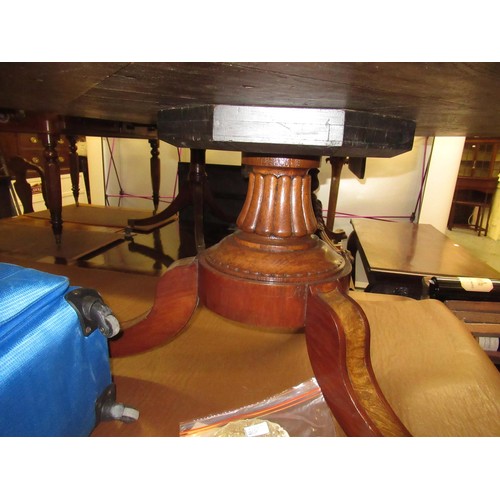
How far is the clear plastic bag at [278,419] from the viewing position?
58cm

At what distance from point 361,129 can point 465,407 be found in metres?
0.59

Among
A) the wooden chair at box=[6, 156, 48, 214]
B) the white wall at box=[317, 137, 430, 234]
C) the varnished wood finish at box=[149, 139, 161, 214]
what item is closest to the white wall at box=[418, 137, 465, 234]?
the white wall at box=[317, 137, 430, 234]

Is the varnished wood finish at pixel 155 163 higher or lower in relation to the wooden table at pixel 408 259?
higher

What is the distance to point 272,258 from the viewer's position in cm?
56

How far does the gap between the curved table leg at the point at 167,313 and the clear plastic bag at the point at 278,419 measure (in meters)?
0.18

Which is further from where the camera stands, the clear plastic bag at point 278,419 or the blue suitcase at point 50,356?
the clear plastic bag at point 278,419

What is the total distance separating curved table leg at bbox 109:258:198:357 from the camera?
628 mm

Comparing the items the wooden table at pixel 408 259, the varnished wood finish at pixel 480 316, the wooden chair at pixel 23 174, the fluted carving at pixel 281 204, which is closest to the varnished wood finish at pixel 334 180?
the wooden table at pixel 408 259

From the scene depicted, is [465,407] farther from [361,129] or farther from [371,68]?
[371,68]

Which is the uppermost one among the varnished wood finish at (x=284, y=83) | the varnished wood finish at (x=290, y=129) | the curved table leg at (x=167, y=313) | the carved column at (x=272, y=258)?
the varnished wood finish at (x=284, y=83)

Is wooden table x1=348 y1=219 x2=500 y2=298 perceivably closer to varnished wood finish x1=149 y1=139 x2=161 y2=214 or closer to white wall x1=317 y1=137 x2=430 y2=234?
white wall x1=317 y1=137 x2=430 y2=234

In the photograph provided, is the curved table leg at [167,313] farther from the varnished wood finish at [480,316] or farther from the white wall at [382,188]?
the white wall at [382,188]

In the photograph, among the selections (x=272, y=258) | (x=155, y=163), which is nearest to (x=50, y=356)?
(x=272, y=258)

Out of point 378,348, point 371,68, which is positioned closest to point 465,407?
point 378,348
